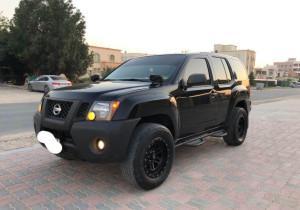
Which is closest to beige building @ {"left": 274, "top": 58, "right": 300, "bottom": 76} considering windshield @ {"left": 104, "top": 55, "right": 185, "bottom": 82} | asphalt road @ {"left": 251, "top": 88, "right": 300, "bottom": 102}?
asphalt road @ {"left": 251, "top": 88, "right": 300, "bottom": 102}

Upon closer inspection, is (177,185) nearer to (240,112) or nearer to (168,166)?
(168,166)

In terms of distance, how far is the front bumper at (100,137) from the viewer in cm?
271

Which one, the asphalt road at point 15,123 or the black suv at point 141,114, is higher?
the black suv at point 141,114

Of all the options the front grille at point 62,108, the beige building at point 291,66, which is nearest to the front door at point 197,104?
the front grille at point 62,108

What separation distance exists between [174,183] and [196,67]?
186cm

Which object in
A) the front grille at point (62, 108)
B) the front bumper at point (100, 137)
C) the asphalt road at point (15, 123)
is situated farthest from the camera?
the asphalt road at point (15, 123)

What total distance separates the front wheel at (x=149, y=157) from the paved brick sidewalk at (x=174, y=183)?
7.1 inches

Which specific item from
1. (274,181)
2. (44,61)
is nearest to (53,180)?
(274,181)

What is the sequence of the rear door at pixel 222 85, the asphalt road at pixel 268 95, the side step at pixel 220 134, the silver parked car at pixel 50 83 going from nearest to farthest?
the rear door at pixel 222 85, the side step at pixel 220 134, the silver parked car at pixel 50 83, the asphalt road at pixel 268 95

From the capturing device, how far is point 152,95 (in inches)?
124

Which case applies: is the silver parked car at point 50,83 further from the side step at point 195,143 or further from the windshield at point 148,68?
the side step at point 195,143

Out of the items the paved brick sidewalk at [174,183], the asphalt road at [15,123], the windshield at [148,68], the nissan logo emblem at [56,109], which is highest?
the windshield at [148,68]

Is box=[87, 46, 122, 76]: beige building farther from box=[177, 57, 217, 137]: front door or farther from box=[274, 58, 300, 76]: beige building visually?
box=[274, 58, 300, 76]: beige building

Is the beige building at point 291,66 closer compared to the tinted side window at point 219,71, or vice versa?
the tinted side window at point 219,71
